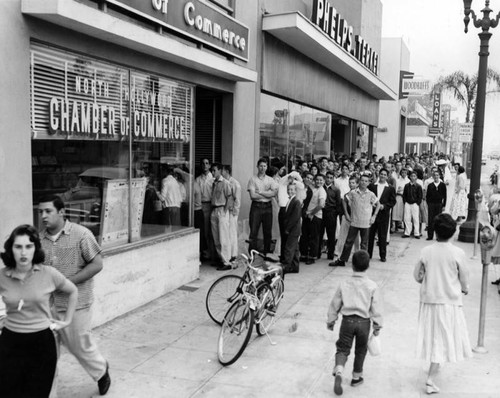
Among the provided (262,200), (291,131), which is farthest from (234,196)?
(291,131)

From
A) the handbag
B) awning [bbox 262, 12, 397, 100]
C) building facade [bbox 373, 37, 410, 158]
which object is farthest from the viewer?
building facade [bbox 373, 37, 410, 158]

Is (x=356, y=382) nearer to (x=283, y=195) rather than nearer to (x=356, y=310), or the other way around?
(x=356, y=310)

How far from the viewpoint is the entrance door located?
11.3m

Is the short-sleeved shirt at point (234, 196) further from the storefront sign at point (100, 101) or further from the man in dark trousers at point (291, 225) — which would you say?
the storefront sign at point (100, 101)

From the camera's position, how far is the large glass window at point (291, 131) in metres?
13.5

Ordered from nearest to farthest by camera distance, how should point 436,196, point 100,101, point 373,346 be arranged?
1. point 373,346
2. point 100,101
3. point 436,196

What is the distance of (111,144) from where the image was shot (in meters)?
7.46

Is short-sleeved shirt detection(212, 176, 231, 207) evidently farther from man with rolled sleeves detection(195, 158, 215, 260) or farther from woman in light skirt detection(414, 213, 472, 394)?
woman in light skirt detection(414, 213, 472, 394)

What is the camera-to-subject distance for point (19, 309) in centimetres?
395

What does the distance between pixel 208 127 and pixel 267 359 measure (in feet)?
20.8

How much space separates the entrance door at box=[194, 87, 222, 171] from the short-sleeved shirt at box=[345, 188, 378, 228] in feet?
9.08

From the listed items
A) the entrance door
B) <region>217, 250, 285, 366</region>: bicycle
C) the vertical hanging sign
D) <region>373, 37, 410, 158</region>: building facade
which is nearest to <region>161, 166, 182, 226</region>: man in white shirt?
the entrance door

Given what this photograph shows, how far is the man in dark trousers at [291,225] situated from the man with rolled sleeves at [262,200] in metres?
0.49

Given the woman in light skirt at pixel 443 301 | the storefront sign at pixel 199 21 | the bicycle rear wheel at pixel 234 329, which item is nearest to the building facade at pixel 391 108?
the storefront sign at pixel 199 21
